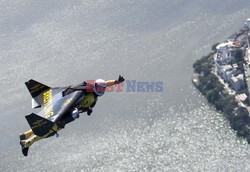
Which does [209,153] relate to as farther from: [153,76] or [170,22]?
[170,22]

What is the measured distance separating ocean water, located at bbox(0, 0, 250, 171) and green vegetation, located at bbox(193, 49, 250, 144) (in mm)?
2185

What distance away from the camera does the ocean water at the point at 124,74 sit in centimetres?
13275

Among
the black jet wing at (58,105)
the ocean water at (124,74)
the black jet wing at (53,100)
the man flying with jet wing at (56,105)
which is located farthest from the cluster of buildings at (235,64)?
the black jet wing at (58,105)

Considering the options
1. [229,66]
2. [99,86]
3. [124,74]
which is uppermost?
[99,86]

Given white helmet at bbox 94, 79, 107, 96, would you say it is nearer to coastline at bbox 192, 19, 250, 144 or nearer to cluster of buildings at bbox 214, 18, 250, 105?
coastline at bbox 192, 19, 250, 144

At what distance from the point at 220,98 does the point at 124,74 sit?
2952cm

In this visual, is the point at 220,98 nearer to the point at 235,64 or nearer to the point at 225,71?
the point at 225,71

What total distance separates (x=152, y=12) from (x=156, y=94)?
44847 mm

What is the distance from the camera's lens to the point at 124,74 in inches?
6284

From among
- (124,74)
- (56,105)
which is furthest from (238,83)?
(56,105)

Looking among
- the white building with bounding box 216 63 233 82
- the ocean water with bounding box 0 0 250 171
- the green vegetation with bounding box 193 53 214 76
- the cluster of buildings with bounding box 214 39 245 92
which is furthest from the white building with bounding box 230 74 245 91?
the green vegetation with bounding box 193 53 214 76

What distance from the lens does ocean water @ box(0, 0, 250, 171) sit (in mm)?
132750

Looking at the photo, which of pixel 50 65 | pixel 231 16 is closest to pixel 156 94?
pixel 50 65

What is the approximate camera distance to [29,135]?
254ft
